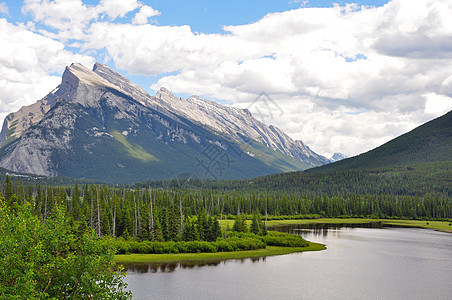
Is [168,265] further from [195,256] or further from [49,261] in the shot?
[49,261]

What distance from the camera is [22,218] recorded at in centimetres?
3847

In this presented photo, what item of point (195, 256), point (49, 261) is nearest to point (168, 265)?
point (195, 256)

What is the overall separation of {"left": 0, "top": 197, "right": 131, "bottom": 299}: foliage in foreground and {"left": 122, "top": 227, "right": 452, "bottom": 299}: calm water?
2647 centimetres

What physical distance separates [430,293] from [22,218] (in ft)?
197

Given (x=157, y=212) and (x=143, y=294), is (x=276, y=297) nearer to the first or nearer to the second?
(x=143, y=294)

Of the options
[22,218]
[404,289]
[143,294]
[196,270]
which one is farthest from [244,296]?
[22,218]

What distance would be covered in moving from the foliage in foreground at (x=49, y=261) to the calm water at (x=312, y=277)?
26475 mm

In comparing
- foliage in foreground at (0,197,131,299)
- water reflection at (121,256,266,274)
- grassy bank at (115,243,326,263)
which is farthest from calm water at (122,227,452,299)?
foliage in foreground at (0,197,131,299)

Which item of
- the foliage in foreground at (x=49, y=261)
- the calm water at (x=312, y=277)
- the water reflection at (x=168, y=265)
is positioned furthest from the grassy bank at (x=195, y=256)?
the foliage in foreground at (x=49, y=261)

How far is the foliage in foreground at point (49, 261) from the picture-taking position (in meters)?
35.4

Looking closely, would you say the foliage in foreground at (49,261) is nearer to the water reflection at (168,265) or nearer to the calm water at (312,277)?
the calm water at (312,277)

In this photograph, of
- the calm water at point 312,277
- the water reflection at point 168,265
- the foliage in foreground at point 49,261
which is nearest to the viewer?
the foliage in foreground at point 49,261

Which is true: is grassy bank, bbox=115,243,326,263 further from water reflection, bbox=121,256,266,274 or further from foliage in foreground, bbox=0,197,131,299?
foliage in foreground, bbox=0,197,131,299

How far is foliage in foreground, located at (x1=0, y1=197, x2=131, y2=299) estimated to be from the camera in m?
35.4
